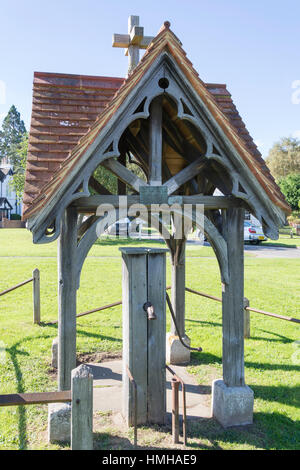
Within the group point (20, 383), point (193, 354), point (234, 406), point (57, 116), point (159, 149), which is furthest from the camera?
point (193, 354)

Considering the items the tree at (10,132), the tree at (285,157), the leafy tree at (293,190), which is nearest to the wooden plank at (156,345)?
the leafy tree at (293,190)

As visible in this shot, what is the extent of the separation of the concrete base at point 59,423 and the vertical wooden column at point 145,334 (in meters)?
0.71

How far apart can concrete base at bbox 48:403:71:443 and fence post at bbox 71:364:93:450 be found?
5.30 feet

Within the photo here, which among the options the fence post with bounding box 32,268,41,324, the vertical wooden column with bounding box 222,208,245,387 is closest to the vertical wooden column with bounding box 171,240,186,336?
the vertical wooden column with bounding box 222,208,245,387

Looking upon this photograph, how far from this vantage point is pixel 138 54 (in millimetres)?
6215

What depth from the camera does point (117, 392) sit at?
17.5 ft

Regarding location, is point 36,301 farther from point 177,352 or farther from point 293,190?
point 293,190

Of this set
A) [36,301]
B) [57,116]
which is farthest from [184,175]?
[36,301]

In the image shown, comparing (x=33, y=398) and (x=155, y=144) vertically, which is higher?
(x=155, y=144)

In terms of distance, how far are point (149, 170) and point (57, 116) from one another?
1704 millimetres

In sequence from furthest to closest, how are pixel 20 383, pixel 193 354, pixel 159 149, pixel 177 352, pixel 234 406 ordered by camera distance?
pixel 193 354
pixel 177 352
pixel 20 383
pixel 234 406
pixel 159 149

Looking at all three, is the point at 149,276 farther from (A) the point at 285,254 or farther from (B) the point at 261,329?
(A) the point at 285,254

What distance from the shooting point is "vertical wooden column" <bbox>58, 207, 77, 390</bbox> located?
4.11 meters
